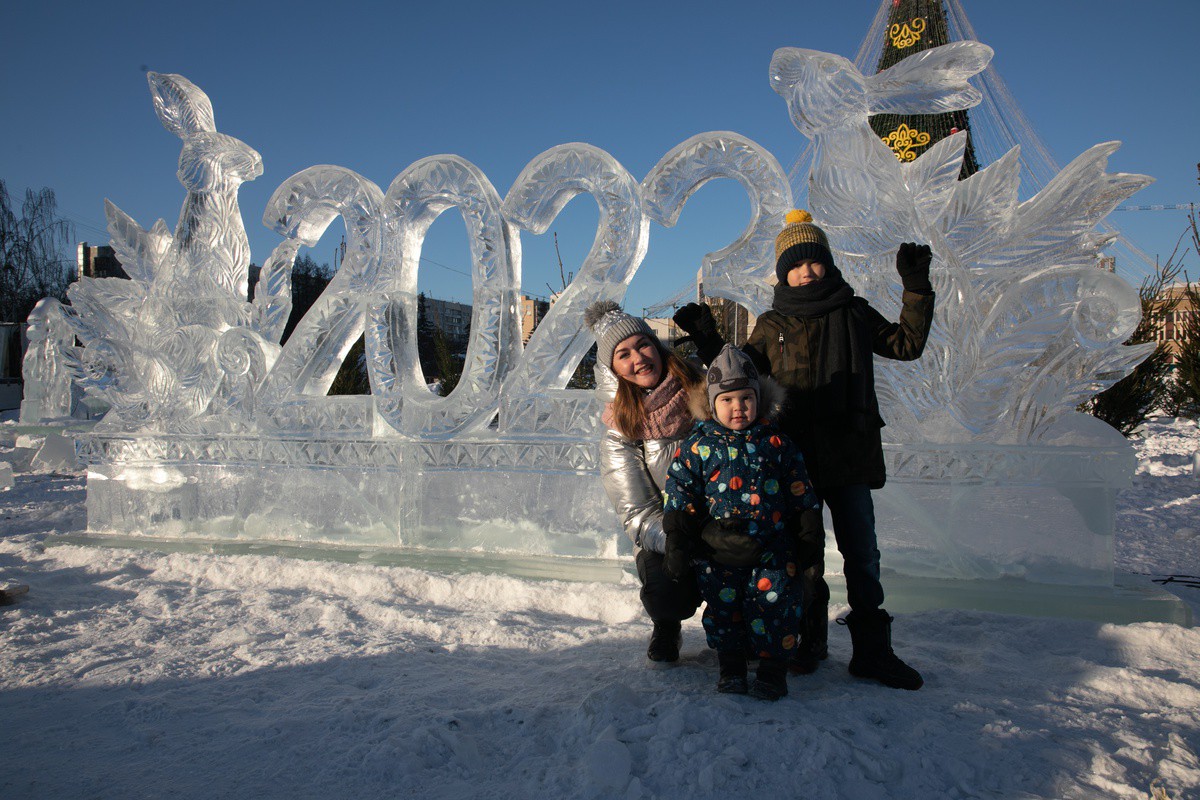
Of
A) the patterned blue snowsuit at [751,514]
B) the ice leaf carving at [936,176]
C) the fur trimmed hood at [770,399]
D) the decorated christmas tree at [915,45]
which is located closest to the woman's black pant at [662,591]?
the patterned blue snowsuit at [751,514]

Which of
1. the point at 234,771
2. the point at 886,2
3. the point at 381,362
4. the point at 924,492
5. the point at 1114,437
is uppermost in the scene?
the point at 886,2

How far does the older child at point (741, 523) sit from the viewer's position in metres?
2.39

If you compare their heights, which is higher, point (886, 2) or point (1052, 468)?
point (886, 2)

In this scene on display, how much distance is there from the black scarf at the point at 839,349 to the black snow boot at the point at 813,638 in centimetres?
65

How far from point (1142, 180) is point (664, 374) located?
2.49m

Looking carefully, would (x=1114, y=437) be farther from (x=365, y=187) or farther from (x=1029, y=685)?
(x=365, y=187)

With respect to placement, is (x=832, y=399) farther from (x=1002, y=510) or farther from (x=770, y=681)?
(x=1002, y=510)

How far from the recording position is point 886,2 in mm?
13602

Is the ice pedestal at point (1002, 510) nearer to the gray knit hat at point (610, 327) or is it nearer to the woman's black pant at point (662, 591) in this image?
the woman's black pant at point (662, 591)

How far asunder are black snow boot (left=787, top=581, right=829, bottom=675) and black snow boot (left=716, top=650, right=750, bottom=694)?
26 centimetres

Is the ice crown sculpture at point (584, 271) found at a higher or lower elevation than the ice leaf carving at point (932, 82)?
lower

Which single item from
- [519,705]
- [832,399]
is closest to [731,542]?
[832,399]

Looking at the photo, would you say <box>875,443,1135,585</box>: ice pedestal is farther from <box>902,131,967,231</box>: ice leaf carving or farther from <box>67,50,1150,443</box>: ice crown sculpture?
<box>902,131,967,231</box>: ice leaf carving

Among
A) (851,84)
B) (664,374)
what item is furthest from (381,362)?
(851,84)
